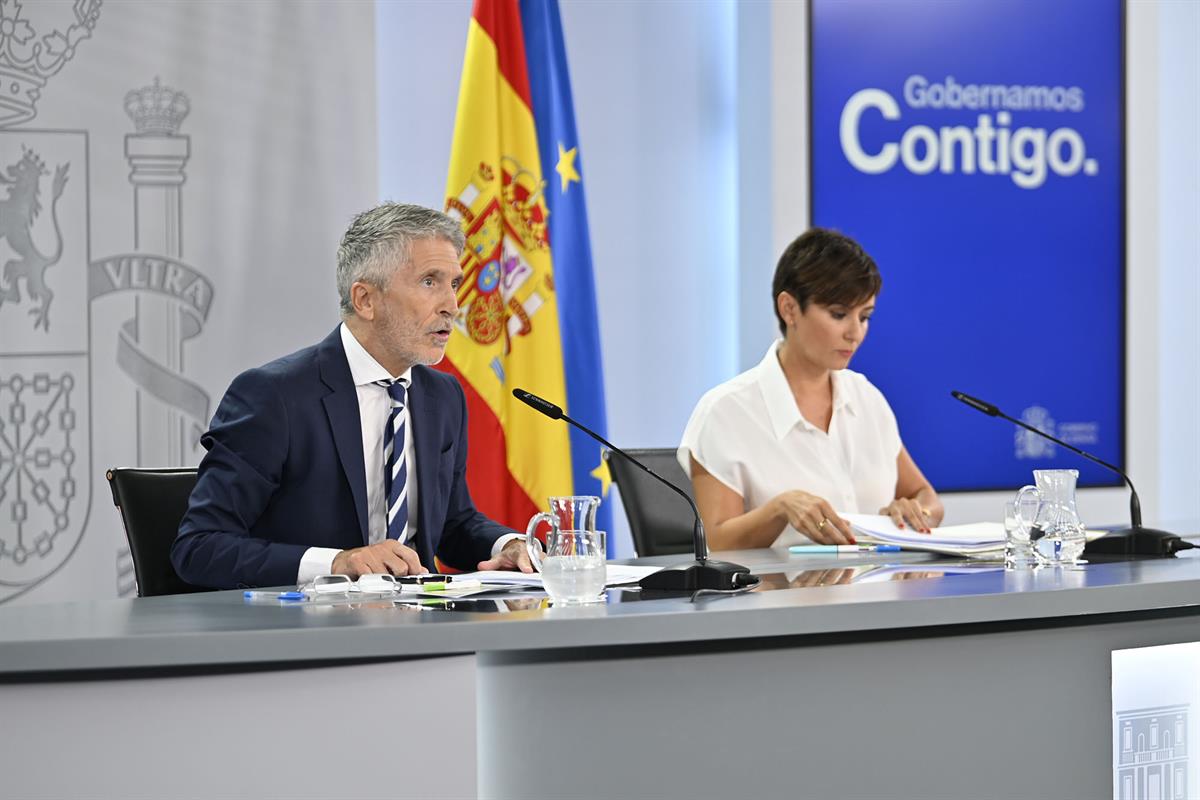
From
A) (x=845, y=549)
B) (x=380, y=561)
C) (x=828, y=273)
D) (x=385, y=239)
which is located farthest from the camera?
(x=828, y=273)

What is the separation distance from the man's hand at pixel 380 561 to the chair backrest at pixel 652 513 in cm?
95

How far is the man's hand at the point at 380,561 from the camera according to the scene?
204cm

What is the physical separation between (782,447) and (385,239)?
115cm

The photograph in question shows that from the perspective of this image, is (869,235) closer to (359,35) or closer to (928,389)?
(928,389)

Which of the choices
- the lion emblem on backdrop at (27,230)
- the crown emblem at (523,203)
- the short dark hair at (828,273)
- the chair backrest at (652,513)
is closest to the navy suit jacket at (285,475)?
the chair backrest at (652,513)

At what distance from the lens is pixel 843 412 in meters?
3.28

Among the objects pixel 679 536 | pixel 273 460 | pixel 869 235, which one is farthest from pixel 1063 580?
pixel 869 235

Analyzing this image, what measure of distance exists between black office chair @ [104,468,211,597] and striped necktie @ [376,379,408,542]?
0.36m

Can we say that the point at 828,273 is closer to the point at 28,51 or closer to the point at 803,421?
the point at 803,421

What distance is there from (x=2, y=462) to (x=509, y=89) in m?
1.89

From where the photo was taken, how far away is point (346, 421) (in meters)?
2.41

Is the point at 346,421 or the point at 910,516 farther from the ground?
the point at 346,421

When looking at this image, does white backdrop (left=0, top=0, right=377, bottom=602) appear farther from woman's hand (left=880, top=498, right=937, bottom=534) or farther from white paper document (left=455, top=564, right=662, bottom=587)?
white paper document (left=455, top=564, right=662, bottom=587)

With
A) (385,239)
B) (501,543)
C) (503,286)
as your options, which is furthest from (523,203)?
(501,543)
